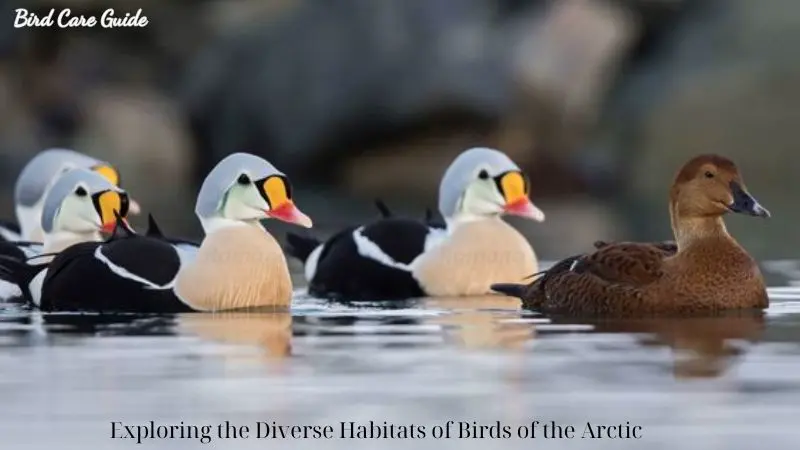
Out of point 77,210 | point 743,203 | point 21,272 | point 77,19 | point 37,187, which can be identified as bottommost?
point 21,272

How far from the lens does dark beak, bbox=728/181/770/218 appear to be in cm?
1064

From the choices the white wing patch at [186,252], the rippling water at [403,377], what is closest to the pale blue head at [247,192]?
the white wing patch at [186,252]

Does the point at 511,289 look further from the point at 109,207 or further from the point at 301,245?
the point at 301,245

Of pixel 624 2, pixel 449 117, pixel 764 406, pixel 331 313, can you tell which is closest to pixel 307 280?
pixel 331 313

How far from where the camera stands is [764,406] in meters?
7.60

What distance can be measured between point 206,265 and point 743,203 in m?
2.59

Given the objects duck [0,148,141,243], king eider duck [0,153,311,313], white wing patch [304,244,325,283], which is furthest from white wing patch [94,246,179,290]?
duck [0,148,141,243]

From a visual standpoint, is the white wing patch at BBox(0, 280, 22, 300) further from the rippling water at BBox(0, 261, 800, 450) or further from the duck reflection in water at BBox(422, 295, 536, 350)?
the duck reflection in water at BBox(422, 295, 536, 350)

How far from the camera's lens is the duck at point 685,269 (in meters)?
10.6

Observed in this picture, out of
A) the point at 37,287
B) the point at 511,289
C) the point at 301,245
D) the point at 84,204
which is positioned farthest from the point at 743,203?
the point at 301,245

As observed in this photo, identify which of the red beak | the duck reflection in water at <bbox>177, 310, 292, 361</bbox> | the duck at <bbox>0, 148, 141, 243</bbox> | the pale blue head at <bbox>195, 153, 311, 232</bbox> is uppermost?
the duck at <bbox>0, 148, 141, 243</bbox>

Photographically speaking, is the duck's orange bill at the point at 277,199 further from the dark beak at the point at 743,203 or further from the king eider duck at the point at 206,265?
the dark beak at the point at 743,203

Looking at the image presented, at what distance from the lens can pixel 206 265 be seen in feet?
37.4

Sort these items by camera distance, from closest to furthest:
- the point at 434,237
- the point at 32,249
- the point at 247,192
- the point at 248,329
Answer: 1. the point at 248,329
2. the point at 247,192
3. the point at 32,249
4. the point at 434,237
